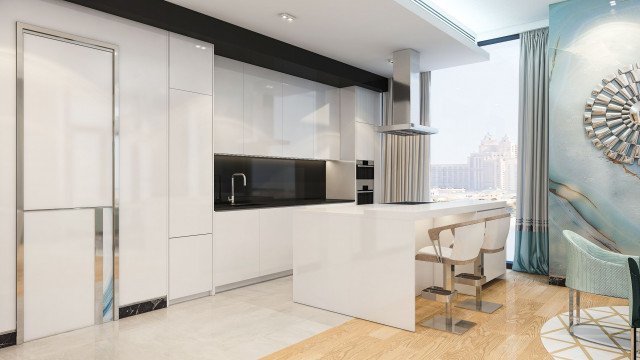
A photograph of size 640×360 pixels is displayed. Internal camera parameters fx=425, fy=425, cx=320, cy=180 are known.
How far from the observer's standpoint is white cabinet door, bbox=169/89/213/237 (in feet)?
12.1

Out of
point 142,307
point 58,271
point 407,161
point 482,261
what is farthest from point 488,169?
point 58,271

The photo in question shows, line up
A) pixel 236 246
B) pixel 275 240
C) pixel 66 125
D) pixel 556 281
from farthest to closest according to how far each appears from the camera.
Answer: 1. pixel 275 240
2. pixel 556 281
3. pixel 236 246
4. pixel 66 125

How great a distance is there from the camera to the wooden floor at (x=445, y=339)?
2693mm

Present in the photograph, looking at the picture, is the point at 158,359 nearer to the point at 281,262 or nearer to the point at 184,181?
the point at 184,181

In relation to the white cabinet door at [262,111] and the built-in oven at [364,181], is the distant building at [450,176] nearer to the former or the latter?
the built-in oven at [364,181]

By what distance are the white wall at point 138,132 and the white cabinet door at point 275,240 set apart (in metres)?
1.17

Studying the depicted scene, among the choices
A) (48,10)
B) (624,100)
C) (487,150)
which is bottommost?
(487,150)

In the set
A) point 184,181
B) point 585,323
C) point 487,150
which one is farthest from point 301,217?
point 487,150

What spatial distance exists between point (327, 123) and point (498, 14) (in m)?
2.40

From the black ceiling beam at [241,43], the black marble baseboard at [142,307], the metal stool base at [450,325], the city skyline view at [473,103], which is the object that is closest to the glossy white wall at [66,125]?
the black ceiling beam at [241,43]

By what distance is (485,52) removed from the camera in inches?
201

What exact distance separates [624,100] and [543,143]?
3.16 feet

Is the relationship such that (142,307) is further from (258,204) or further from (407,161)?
(407,161)

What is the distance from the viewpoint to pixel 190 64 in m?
3.83
